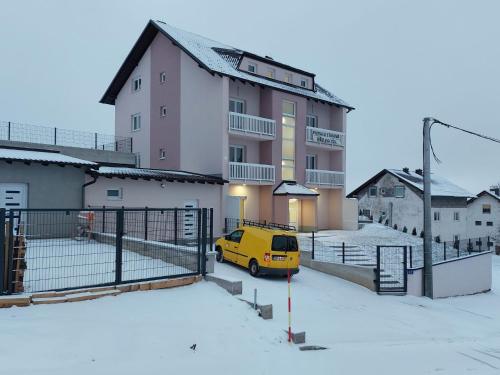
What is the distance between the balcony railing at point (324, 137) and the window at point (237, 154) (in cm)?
537

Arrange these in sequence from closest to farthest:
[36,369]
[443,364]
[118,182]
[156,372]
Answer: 1. [36,369]
2. [156,372]
3. [443,364]
4. [118,182]

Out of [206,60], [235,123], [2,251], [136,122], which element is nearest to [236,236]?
[2,251]

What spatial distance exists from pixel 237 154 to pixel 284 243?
12816mm

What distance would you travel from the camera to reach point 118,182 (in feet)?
65.0

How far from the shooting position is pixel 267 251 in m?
14.5

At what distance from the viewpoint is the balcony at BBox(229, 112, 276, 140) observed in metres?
24.5

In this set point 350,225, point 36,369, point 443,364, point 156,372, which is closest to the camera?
point 36,369

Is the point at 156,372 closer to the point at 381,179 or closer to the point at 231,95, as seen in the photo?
the point at 231,95

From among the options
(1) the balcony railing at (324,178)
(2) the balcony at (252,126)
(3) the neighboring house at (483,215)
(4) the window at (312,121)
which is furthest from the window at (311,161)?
(3) the neighboring house at (483,215)

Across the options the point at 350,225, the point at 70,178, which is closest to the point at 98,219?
the point at 70,178

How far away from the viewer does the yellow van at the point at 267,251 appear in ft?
47.5

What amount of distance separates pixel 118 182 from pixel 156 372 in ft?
48.8

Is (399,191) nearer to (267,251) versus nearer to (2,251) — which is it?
(267,251)

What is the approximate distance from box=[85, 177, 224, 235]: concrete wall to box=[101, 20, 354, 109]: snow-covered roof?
23.4 ft
